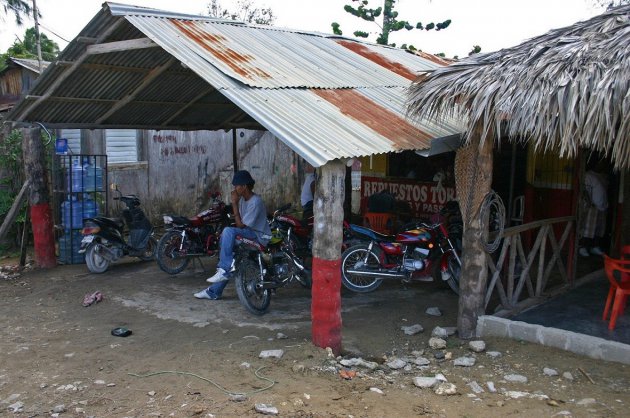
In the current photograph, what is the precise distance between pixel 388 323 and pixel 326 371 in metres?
1.77

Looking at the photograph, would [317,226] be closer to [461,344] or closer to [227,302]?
[461,344]

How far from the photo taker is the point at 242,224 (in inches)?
306

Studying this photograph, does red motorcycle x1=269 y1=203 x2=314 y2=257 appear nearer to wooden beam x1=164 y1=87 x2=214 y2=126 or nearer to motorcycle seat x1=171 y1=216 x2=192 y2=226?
motorcycle seat x1=171 y1=216 x2=192 y2=226

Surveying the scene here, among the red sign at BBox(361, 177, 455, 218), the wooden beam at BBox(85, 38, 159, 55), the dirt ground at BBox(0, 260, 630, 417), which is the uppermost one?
the wooden beam at BBox(85, 38, 159, 55)

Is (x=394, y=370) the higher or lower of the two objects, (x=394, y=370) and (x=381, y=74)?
the lower

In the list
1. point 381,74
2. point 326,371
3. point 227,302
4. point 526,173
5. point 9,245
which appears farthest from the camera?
point 9,245

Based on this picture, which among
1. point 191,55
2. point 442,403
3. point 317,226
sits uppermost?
point 191,55

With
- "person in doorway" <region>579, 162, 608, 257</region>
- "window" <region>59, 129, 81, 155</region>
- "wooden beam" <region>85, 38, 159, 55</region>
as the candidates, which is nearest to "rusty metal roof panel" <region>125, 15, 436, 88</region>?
"wooden beam" <region>85, 38, 159, 55</region>

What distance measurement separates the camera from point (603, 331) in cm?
634

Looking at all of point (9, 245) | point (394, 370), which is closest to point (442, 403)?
point (394, 370)

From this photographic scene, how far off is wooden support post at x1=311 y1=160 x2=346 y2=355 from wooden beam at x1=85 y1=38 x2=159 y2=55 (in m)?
2.69

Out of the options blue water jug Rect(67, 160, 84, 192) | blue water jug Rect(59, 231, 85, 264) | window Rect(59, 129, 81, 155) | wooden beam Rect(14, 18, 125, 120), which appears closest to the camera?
wooden beam Rect(14, 18, 125, 120)

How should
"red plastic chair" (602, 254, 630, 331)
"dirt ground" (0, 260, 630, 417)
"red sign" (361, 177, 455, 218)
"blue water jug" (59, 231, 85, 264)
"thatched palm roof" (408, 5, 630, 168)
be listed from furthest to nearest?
"red sign" (361, 177, 455, 218) < "blue water jug" (59, 231, 85, 264) < "red plastic chair" (602, 254, 630, 331) < "thatched palm roof" (408, 5, 630, 168) < "dirt ground" (0, 260, 630, 417)

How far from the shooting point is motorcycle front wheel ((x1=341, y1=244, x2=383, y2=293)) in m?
8.12
